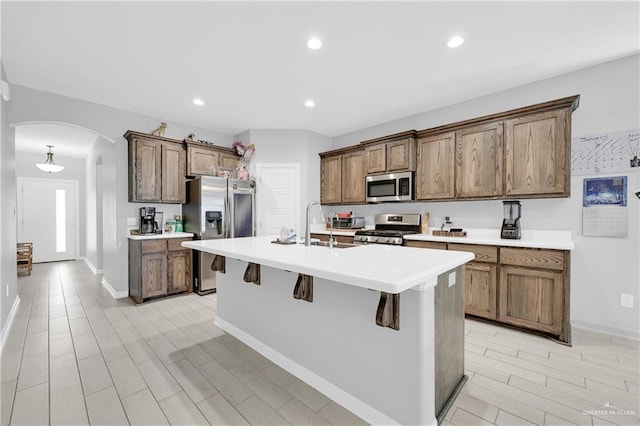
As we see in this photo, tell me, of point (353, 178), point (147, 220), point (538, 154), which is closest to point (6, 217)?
point (147, 220)

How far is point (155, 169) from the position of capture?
414 cm

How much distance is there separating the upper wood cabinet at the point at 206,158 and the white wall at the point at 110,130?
0.43m

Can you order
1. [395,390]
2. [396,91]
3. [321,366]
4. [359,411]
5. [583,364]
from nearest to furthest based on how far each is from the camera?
[395,390] < [359,411] < [321,366] < [583,364] < [396,91]

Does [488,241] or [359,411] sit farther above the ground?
[488,241]

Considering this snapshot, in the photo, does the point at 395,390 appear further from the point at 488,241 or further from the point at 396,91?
the point at 396,91

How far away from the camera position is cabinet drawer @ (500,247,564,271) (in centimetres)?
262

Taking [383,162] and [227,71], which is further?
[383,162]

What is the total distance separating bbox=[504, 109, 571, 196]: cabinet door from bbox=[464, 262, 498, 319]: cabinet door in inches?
35.3

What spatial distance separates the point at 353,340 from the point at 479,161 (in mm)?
2749

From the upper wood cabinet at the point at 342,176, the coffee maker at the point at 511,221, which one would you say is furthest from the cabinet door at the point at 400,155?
the coffee maker at the point at 511,221

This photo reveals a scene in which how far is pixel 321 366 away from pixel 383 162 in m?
3.08

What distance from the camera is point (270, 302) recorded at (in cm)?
234

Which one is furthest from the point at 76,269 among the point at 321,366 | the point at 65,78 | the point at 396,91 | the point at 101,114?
the point at 396,91

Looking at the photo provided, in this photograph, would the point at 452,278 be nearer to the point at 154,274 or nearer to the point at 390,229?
the point at 390,229
